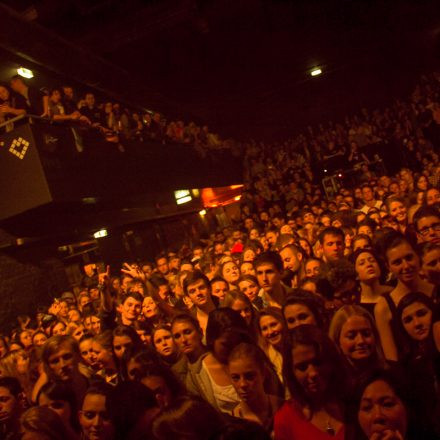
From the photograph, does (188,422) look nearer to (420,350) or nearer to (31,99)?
(420,350)

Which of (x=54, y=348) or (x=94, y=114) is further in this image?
(x=94, y=114)

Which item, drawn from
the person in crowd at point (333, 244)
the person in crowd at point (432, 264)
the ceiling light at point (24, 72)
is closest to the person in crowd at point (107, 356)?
the person in crowd at point (333, 244)

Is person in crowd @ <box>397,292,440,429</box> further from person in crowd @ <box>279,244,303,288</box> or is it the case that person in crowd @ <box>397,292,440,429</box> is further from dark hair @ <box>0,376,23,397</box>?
dark hair @ <box>0,376,23,397</box>

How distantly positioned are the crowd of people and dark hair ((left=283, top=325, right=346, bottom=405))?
23.8 ft

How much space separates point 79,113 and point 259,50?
343 inches

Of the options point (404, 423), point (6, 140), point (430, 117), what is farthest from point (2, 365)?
point (430, 117)

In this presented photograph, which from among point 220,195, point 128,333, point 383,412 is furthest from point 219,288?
point 220,195

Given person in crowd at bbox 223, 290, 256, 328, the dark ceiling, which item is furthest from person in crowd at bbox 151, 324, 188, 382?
the dark ceiling

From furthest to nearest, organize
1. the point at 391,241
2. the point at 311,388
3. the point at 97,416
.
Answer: the point at 391,241 → the point at 97,416 → the point at 311,388

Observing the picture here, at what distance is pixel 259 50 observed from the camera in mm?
15531

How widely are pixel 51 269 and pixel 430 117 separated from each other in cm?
1235

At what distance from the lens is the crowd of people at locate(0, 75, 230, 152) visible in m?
8.37

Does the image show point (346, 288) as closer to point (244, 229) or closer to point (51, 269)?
point (51, 269)

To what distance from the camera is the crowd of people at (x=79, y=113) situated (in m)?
8.37
